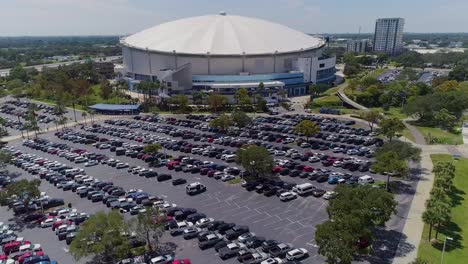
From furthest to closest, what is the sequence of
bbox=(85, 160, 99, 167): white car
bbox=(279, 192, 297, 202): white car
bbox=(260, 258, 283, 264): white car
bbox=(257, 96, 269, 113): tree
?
bbox=(257, 96, 269, 113): tree → bbox=(85, 160, 99, 167): white car → bbox=(279, 192, 297, 202): white car → bbox=(260, 258, 283, 264): white car

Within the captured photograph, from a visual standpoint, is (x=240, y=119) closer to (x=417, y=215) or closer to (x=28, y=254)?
(x=417, y=215)

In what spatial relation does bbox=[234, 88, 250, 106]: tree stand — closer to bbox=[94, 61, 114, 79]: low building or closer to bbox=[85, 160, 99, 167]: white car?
bbox=[85, 160, 99, 167]: white car

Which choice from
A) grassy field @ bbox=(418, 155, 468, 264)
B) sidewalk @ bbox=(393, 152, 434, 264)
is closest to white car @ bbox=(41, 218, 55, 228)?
sidewalk @ bbox=(393, 152, 434, 264)

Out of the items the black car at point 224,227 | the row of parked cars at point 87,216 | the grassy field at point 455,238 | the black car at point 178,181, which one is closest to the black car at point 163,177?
the black car at point 178,181

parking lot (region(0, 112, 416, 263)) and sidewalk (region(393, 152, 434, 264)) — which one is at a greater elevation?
sidewalk (region(393, 152, 434, 264))

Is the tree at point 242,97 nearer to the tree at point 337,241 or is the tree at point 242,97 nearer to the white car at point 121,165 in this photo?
the white car at point 121,165

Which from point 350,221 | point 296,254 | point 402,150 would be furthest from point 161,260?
point 402,150
